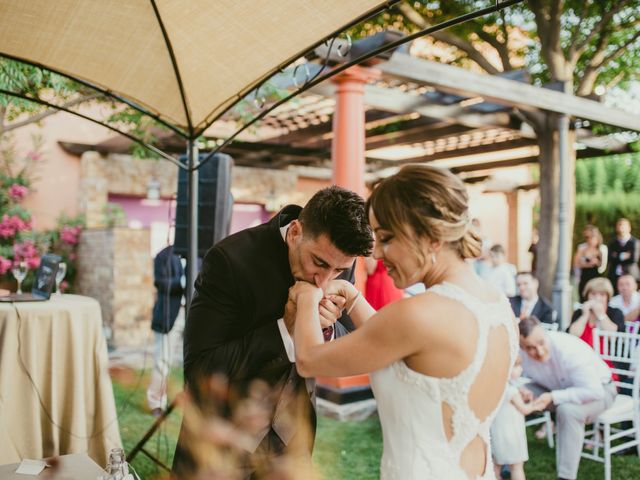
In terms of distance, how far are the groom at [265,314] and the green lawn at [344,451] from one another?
7.22 feet

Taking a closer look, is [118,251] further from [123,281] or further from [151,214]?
[151,214]

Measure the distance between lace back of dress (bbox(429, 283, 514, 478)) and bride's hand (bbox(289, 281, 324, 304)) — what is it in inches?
12.6

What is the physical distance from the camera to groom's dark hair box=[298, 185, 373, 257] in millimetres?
1804

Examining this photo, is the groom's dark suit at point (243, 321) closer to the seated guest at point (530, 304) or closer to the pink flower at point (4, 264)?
the seated guest at point (530, 304)

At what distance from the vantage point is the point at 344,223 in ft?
5.92

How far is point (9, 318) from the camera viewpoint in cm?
327

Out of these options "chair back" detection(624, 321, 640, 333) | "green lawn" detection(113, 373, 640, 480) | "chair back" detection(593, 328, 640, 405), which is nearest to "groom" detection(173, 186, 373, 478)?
"green lawn" detection(113, 373, 640, 480)

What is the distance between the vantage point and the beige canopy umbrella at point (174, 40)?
2.60 metres

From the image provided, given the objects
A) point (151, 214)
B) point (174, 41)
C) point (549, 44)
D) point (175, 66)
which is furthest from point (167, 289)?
point (549, 44)

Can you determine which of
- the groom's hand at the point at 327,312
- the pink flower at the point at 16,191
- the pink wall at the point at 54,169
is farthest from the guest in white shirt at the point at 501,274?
the pink flower at the point at 16,191

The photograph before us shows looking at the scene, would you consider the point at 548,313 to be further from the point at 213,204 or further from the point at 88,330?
the point at 88,330

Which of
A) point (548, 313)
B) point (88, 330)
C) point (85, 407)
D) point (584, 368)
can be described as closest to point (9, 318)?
point (88, 330)

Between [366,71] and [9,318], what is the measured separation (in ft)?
12.4

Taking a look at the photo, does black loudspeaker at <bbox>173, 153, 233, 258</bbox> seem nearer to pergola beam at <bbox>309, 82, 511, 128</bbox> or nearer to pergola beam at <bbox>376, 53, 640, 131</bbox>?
pergola beam at <bbox>376, 53, 640, 131</bbox>
